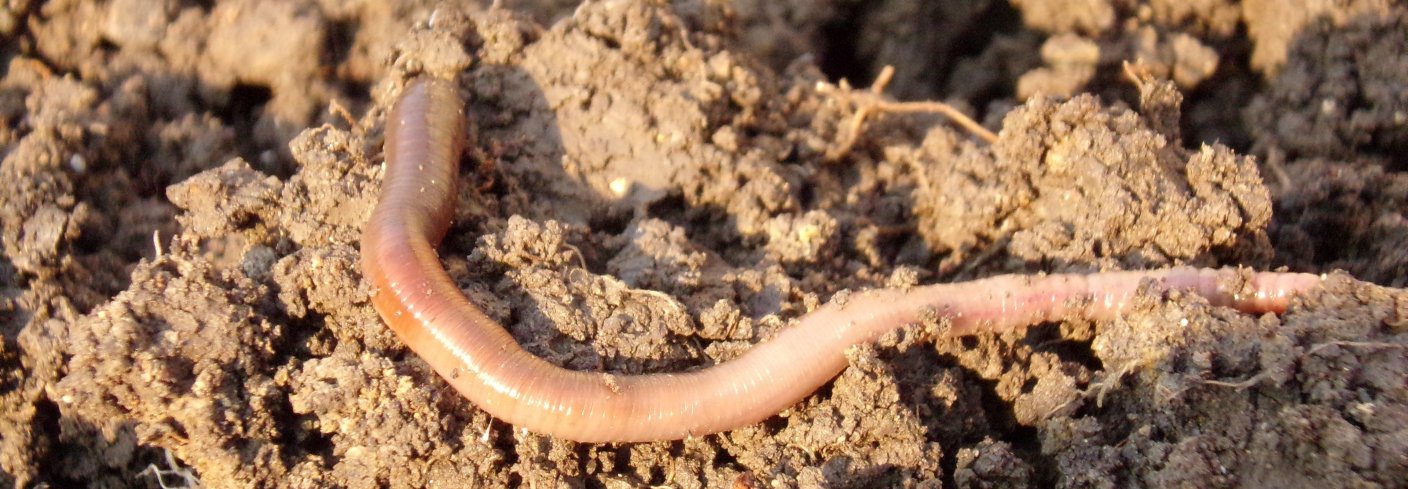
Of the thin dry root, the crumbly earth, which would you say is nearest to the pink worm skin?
the crumbly earth

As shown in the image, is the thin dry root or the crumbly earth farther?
the thin dry root

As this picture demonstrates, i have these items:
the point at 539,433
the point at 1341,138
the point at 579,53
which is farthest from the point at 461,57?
the point at 1341,138

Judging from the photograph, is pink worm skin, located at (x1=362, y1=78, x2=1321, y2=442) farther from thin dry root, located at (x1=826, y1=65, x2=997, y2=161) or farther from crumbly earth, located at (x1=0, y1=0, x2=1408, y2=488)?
thin dry root, located at (x1=826, y1=65, x2=997, y2=161)

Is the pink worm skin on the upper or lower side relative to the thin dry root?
lower

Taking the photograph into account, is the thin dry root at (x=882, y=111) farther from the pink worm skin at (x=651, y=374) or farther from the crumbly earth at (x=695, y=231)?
the pink worm skin at (x=651, y=374)

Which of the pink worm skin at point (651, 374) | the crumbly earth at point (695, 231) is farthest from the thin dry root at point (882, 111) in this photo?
the pink worm skin at point (651, 374)
